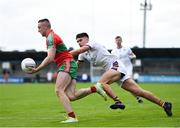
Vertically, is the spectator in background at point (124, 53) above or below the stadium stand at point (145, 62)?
above

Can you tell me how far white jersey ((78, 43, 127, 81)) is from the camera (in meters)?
16.0

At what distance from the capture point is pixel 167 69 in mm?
90000

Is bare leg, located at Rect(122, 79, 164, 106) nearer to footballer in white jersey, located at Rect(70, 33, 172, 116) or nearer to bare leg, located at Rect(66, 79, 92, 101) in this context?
footballer in white jersey, located at Rect(70, 33, 172, 116)

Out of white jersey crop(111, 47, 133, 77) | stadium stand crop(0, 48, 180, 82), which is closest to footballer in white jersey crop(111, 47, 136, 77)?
white jersey crop(111, 47, 133, 77)

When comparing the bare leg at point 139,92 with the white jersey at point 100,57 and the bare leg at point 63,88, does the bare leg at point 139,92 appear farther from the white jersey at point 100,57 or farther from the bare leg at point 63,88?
the bare leg at point 63,88

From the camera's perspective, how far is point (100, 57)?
1619 centimetres

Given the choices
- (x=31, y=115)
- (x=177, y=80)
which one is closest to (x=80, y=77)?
(x=177, y=80)

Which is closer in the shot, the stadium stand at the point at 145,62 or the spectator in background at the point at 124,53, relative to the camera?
the spectator in background at the point at 124,53

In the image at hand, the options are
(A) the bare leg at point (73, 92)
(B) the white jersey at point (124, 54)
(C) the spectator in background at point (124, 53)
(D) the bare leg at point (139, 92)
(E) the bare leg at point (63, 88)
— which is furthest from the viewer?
(B) the white jersey at point (124, 54)

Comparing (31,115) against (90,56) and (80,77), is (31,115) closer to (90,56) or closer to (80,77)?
(90,56)

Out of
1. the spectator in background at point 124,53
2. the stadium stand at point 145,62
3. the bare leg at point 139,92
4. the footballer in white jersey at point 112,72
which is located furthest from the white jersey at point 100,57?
the stadium stand at point 145,62

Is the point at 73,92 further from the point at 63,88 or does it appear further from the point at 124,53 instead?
the point at 124,53

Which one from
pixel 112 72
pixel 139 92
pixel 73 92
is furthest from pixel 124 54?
pixel 73 92

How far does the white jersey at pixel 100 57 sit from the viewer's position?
15984 mm
